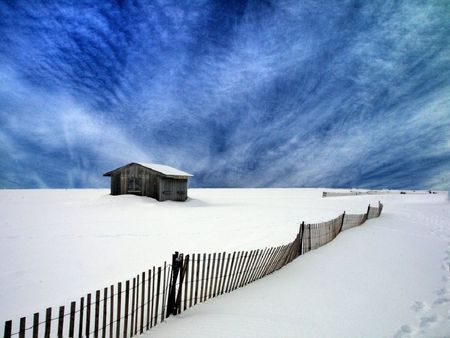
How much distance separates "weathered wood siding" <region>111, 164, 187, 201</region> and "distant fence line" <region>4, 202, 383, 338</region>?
2143 cm

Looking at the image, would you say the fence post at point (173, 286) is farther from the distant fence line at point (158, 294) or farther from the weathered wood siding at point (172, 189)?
the weathered wood siding at point (172, 189)

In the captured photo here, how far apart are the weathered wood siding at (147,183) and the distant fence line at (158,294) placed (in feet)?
70.3

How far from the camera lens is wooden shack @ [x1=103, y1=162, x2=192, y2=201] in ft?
103

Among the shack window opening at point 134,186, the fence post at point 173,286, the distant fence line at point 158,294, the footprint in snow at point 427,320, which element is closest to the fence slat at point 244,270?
the distant fence line at point 158,294

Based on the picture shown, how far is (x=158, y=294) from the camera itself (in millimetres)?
5223

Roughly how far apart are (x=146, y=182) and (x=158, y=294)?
27918mm

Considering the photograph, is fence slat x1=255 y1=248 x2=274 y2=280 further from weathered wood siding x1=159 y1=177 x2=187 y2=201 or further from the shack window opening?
the shack window opening

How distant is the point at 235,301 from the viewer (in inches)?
256

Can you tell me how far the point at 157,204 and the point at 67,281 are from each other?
21305mm

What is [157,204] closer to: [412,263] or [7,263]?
[7,263]

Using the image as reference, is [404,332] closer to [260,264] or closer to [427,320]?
Result: [427,320]

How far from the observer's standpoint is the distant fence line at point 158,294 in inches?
164

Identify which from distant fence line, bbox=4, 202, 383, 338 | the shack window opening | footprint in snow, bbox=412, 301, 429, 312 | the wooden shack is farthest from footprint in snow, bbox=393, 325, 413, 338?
the shack window opening

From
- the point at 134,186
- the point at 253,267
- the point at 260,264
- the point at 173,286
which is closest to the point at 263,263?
the point at 260,264
